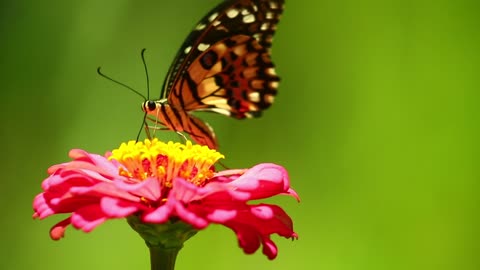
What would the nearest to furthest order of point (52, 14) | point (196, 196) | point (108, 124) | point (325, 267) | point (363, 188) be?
point (196, 196) < point (325, 267) < point (363, 188) < point (108, 124) < point (52, 14)

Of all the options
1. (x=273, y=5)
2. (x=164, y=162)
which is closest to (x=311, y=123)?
(x=273, y=5)

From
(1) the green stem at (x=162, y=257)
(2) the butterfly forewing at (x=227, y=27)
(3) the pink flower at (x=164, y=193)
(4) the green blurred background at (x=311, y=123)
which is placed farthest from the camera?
(4) the green blurred background at (x=311, y=123)

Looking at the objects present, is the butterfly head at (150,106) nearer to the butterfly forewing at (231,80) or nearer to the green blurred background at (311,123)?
the butterfly forewing at (231,80)

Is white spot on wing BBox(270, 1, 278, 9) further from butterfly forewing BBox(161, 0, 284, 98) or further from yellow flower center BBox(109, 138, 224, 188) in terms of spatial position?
yellow flower center BBox(109, 138, 224, 188)

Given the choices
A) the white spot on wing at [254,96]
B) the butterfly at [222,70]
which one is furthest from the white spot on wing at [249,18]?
the white spot on wing at [254,96]

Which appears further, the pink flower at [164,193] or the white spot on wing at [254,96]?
the white spot on wing at [254,96]

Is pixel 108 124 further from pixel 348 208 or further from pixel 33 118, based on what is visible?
pixel 348 208

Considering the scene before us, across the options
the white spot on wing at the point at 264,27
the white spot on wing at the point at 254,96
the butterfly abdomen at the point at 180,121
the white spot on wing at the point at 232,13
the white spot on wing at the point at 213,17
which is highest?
the white spot on wing at the point at 232,13

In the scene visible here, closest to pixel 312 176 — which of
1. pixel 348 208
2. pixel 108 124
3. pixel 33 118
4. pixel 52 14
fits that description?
pixel 348 208
